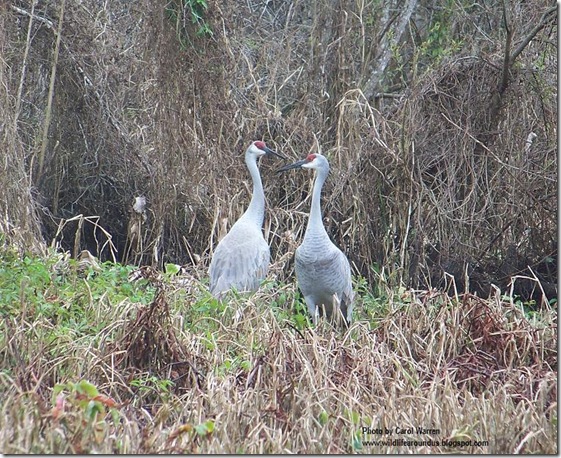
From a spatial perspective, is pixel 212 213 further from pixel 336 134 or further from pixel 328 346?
pixel 328 346

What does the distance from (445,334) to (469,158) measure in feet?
7.47

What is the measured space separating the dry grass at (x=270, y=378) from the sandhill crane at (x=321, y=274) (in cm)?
24

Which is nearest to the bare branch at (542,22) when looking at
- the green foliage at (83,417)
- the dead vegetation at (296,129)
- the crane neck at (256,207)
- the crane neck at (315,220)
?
the dead vegetation at (296,129)

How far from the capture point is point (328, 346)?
610 centimetres

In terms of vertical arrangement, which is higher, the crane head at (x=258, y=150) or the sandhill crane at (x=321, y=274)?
the crane head at (x=258, y=150)

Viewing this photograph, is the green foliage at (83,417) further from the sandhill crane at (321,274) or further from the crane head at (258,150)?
the crane head at (258,150)

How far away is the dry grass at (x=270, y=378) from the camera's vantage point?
15.6 feet

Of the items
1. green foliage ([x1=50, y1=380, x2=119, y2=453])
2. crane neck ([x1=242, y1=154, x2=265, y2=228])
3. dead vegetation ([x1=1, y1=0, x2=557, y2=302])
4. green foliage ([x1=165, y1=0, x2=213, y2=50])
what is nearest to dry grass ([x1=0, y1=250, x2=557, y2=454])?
green foliage ([x1=50, y1=380, x2=119, y2=453])

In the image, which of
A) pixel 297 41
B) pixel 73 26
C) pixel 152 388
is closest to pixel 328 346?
pixel 152 388

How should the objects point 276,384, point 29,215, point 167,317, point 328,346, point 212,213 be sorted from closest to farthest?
1. point 276,384
2. point 167,317
3. point 328,346
4. point 29,215
5. point 212,213

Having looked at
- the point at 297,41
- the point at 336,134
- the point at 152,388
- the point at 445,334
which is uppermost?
the point at 297,41

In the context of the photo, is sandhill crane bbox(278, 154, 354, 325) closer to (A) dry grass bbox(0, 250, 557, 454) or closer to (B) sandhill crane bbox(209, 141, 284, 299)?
(A) dry grass bbox(0, 250, 557, 454)

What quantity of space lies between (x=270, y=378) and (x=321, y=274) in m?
1.52

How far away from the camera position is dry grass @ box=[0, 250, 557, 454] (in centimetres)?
476
